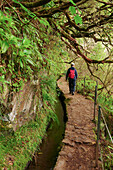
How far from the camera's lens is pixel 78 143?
383 cm

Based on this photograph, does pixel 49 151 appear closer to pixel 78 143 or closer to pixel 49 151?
pixel 49 151

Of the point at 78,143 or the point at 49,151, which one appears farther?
the point at 49,151

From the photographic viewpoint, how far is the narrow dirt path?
10.2 feet

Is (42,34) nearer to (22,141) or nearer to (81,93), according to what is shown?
(22,141)

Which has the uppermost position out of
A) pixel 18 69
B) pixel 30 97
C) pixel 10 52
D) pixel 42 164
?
pixel 10 52

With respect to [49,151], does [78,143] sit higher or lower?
higher

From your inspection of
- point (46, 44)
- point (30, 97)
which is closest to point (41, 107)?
point (30, 97)

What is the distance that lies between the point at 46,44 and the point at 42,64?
91 cm

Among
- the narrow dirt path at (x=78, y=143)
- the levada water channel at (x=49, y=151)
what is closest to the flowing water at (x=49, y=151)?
the levada water channel at (x=49, y=151)

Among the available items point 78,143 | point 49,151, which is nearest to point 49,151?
point 49,151

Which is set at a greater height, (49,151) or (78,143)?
(78,143)

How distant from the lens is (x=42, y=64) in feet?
13.4

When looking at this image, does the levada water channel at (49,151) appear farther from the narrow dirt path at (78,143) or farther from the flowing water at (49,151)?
the narrow dirt path at (78,143)

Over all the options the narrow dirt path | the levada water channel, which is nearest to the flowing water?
the levada water channel
